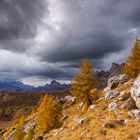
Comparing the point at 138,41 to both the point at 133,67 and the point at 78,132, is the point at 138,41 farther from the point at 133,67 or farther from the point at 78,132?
the point at 78,132

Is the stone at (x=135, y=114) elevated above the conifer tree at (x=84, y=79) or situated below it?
below

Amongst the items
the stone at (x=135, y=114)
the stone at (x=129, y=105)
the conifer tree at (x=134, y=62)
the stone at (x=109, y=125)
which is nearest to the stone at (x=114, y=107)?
the stone at (x=129, y=105)

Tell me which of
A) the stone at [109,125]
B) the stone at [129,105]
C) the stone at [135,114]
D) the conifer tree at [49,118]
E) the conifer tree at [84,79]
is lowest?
the conifer tree at [49,118]

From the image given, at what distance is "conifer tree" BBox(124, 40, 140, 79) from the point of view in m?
80.3

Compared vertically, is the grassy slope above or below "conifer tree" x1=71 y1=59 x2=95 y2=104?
below

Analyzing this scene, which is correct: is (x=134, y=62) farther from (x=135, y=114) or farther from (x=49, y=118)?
(x=135, y=114)

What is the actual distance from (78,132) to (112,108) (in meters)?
11.5

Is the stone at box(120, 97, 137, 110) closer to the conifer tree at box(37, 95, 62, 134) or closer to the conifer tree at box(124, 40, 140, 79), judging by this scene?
the conifer tree at box(37, 95, 62, 134)

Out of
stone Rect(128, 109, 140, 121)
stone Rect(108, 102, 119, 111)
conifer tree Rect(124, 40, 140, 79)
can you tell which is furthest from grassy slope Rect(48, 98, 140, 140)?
conifer tree Rect(124, 40, 140, 79)

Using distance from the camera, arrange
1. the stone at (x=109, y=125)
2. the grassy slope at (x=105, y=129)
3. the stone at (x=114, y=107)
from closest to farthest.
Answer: the grassy slope at (x=105, y=129)
the stone at (x=109, y=125)
the stone at (x=114, y=107)

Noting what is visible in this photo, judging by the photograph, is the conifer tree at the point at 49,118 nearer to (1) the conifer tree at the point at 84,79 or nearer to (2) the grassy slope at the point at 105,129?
(1) the conifer tree at the point at 84,79

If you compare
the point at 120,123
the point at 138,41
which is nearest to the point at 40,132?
the point at 120,123

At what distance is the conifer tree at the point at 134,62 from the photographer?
80.3m

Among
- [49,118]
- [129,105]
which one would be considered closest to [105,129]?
[129,105]
